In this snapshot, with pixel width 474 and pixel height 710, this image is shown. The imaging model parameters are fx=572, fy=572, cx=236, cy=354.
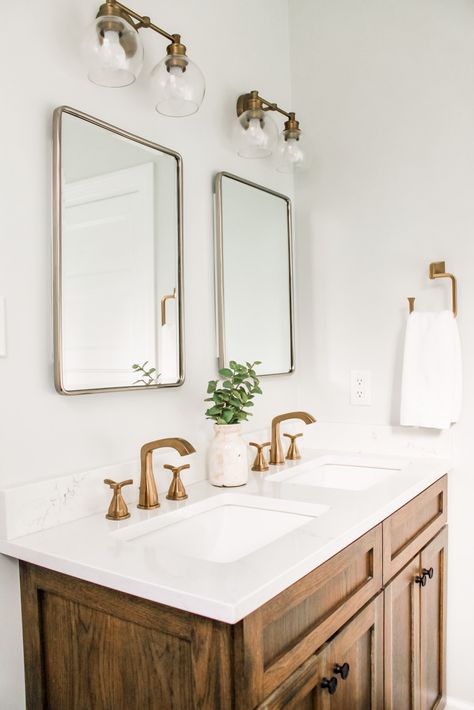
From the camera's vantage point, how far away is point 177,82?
1356 millimetres

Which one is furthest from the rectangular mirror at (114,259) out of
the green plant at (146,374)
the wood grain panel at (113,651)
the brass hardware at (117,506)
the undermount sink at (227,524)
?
the wood grain panel at (113,651)

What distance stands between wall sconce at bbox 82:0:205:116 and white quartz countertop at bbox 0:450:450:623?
968 mm

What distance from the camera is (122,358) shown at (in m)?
1.40

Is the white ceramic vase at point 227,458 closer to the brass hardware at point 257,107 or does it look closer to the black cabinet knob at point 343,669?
the black cabinet knob at point 343,669

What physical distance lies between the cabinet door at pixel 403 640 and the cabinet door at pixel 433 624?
6cm

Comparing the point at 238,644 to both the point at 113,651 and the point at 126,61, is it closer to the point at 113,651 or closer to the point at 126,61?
the point at 113,651

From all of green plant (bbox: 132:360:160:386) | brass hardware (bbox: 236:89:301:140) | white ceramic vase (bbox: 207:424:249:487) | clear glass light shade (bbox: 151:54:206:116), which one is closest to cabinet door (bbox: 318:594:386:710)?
white ceramic vase (bbox: 207:424:249:487)

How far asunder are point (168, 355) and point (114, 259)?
0.30 metres

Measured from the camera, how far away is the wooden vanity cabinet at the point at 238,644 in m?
0.90

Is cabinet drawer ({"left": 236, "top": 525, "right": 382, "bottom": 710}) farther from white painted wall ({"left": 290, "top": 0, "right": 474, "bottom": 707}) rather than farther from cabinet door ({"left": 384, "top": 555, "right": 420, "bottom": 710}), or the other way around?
white painted wall ({"left": 290, "top": 0, "right": 474, "bottom": 707})

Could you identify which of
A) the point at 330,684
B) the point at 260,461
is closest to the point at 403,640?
the point at 330,684

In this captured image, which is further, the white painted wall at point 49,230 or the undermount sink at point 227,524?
the undermount sink at point 227,524

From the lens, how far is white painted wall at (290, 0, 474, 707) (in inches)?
70.0

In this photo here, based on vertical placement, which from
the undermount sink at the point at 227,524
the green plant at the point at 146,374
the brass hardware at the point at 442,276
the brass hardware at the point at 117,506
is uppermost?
the brass hardware at the point at 442,276
